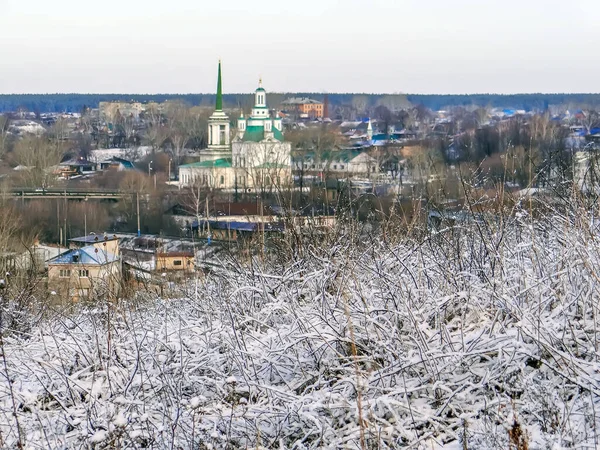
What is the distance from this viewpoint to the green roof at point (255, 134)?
42.6 meters

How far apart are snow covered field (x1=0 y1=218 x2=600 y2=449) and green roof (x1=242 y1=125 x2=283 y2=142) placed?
1546 inches

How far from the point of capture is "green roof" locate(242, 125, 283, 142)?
42.6 m

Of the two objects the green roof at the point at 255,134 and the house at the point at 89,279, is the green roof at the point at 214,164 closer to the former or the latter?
the green roof at the point at 255,134

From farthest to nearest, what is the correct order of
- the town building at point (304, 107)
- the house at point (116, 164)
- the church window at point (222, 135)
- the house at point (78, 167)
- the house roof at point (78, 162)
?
the town building at point (304, 107) < the house roof at point (78, 162) < the church window at point (222, 135) < the house at point (78, 167) < the house at point (116, 164)

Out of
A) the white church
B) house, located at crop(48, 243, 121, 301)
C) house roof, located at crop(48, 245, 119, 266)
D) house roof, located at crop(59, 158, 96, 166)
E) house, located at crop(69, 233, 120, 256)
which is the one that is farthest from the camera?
house roof, located at crop(59, 158, 96, 166)

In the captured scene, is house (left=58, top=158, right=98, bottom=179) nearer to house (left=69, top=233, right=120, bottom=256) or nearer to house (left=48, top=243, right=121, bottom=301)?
house (left=69, top=233, right=120, bottom=256)

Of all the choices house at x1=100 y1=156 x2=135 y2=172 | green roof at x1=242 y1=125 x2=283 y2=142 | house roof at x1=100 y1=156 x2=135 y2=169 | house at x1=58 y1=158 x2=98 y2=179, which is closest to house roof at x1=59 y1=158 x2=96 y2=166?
house at x1=58 y1=158 x2=98 y2=179

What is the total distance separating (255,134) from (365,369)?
40.5 metres

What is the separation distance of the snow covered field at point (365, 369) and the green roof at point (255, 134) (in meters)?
39.3

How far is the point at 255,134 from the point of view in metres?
42.8

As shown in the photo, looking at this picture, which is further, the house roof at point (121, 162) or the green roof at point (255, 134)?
the house roof at point (121, 162)

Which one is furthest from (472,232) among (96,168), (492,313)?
(96,168)

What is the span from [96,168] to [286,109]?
50.9 metres

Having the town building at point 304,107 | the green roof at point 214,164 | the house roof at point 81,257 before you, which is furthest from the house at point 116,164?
the town building at point 304,107
